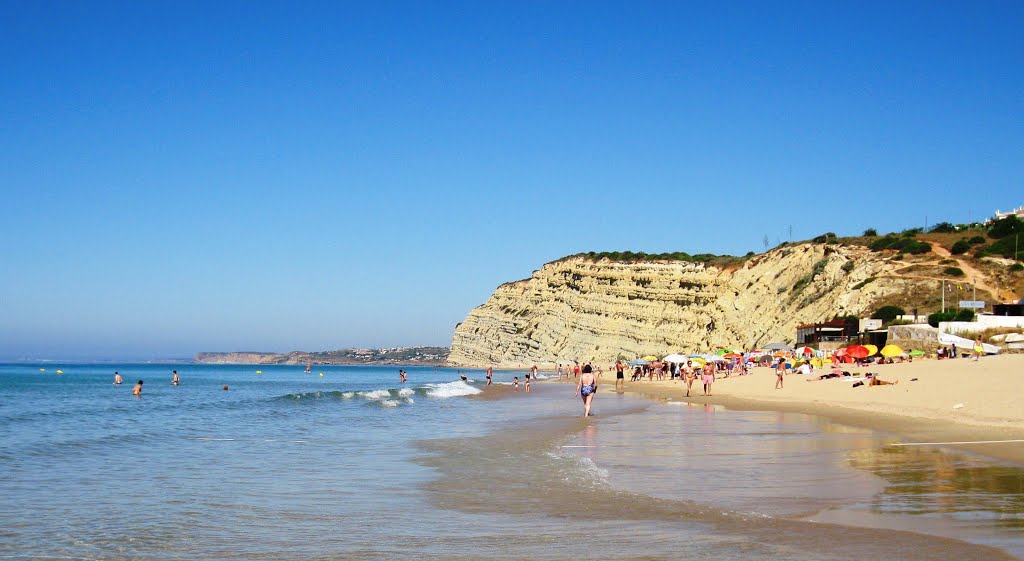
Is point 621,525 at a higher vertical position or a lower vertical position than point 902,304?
lower

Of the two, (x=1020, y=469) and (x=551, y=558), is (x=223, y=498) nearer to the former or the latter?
(x=551, y=558)

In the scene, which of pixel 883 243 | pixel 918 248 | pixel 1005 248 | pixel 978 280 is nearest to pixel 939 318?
pixel 978 280

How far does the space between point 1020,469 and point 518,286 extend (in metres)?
109

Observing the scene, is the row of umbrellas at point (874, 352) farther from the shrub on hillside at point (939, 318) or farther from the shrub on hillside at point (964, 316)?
the shrub on hillside at point (964, 316)

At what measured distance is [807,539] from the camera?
6609 millimetres

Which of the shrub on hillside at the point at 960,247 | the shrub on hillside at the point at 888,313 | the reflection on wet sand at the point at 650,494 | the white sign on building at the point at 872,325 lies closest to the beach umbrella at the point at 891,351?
the white sign on building at the point at 872,325

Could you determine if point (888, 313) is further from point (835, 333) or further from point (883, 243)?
point (883, 243)

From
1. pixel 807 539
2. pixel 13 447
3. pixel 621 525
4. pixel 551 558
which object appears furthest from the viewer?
pixel 13 447

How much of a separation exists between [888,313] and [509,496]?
52.0 m

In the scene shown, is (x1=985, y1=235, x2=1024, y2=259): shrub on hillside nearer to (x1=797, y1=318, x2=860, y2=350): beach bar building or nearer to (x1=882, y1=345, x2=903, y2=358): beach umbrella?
(x1=797, y1=318, x2=860, y2=350): beach bar building

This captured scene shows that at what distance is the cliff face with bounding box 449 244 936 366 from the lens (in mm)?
68500

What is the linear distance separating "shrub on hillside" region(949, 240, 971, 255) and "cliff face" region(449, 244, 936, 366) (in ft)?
18.0

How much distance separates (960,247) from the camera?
6788cm

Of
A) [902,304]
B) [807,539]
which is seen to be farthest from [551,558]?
[902,304]
